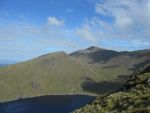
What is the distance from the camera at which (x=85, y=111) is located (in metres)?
39.4

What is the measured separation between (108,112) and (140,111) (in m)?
6.32

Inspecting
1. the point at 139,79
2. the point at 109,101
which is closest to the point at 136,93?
the point at 109,101

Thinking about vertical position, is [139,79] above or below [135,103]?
above

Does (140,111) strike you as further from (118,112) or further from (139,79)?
(139,79)

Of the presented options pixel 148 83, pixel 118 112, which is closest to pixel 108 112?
pixel 118 112

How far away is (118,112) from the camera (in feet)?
107

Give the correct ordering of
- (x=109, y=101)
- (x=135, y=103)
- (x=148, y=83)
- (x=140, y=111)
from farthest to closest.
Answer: (x=148, y=83) < (x=109, y=101) < (x=135, y=103) < (x=140, y=111)

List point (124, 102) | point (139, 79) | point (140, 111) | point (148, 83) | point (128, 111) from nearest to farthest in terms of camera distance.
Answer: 1. point (140, 111)
2. point (128, 111)
3. point (124, 102)
4. point (148, 83)
5. point (139, 79)

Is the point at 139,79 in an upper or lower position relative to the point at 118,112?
upper

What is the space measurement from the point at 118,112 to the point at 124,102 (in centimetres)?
417

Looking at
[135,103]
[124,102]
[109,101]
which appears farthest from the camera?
[109,101]

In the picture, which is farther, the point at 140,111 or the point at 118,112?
the point at 118,112

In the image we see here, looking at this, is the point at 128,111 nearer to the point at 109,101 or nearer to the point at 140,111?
the point at 140,111

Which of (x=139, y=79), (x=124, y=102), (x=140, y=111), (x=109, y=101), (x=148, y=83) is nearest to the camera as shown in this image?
(x=140, y=111)
